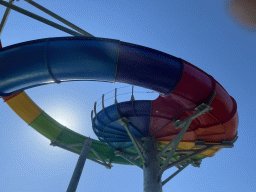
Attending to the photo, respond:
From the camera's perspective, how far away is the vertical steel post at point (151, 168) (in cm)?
1075

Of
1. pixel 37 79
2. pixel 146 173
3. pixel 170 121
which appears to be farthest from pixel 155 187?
pixel 37 79

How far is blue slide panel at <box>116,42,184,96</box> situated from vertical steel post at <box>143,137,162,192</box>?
5.28 metres

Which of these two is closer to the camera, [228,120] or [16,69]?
[16,69]

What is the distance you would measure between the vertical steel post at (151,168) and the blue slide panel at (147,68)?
528 centimetres

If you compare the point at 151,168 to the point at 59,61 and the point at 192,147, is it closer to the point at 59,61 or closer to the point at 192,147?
the point at 192,147

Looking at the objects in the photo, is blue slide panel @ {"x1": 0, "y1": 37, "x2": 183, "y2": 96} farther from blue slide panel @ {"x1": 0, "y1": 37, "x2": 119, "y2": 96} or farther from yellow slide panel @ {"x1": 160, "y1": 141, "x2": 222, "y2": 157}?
yellow slide panel @ {"x1": 160, "y1": 141, "x2": 222, "y2": 157}

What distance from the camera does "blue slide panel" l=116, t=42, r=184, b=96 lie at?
779 centimetres

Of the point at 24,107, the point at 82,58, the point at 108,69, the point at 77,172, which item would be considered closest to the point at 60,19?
the point at 82,58

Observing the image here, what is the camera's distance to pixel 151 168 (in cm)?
1148

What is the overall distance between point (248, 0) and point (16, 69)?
7.80 m

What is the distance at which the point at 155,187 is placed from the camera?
10.7 meters

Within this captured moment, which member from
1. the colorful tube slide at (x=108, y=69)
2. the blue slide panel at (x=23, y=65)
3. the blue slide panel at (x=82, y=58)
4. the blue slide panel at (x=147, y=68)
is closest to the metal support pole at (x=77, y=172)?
the colorful tube slide at (x=108, y=69)

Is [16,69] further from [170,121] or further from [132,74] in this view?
[170,121]

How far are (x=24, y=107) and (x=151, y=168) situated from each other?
8955 millimetres
